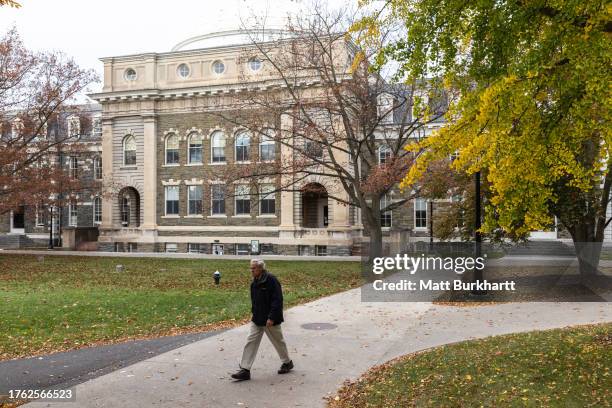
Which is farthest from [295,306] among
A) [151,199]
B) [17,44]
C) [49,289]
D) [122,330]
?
[151,199]

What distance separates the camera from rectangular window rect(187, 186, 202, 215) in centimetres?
4069

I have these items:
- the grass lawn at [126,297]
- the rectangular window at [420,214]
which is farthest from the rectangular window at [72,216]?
the rectangular window at [420,214]

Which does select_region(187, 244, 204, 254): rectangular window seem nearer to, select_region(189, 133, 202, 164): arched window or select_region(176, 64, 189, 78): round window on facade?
select_region(189, 133, 202, 164): arched window

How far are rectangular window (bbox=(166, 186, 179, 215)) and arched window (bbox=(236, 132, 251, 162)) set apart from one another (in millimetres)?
5473

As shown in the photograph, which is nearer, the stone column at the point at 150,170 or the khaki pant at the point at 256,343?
the khaki pant at the point at 256,343

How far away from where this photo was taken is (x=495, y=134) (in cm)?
779

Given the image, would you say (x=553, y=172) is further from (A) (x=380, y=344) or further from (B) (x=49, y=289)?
(B) (x=49, y=289)

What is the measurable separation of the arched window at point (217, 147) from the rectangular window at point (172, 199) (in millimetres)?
3819

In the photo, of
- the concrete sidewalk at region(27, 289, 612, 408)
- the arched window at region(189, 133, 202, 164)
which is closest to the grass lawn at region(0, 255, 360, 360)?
the concrete sidewalk at region(27, 289, 612, 408)

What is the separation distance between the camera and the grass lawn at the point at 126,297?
11.3 metres

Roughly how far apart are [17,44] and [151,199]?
14.8 meters

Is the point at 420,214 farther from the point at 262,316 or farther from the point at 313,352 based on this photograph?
the point at 262,316

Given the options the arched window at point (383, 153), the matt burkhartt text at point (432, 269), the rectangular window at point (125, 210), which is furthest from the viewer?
the rectangular window at point (125, 210)

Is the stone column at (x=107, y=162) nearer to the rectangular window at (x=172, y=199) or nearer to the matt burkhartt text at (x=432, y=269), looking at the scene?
the rectangular window at (x=172, y=199)
